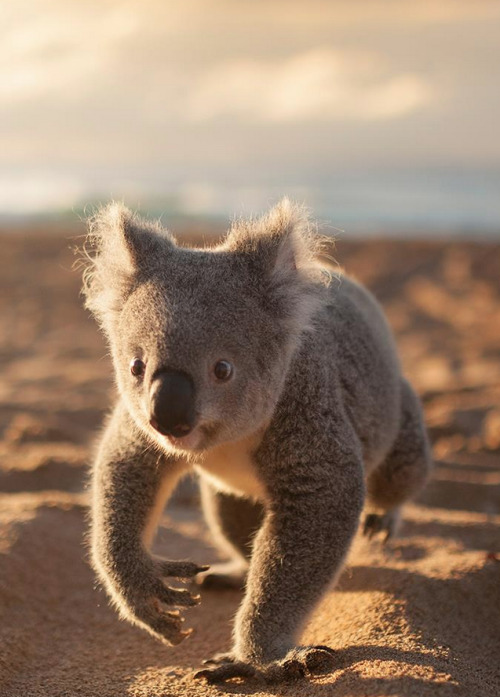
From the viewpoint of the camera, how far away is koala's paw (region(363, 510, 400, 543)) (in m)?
4.63

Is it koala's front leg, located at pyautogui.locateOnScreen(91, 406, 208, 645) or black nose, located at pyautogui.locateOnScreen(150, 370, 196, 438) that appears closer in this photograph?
black nose, located at pyautogui.locateOnScreen(150, 370, 196, 438)

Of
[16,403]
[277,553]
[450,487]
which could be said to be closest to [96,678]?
[277,553]

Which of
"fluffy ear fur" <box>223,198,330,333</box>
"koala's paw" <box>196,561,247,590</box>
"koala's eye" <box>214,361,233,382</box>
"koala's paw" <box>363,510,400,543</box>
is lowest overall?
"koala's paw" <box>196,561,247,590</box>

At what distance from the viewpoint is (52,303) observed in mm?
15602

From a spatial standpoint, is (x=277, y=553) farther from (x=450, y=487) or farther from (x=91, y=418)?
(x=91, y=418)

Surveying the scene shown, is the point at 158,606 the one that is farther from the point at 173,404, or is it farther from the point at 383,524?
the point at 383,524

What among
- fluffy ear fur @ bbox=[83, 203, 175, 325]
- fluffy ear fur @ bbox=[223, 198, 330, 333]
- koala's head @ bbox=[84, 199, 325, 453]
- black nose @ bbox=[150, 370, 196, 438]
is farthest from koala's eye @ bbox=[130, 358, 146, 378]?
fluffy ear fur @ bbox=[223, 198, 330, 333]

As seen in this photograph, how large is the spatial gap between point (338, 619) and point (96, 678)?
1.05 meters

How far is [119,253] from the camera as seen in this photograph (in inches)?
131

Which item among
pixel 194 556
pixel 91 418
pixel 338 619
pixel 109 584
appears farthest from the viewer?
pixel 91 418

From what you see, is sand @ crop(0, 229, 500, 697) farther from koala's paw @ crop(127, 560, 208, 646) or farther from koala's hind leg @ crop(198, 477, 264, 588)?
koala's paw @ crop(127, 560, 208, 646)

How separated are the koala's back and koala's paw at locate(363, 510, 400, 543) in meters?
0.58

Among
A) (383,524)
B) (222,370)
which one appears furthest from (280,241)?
(383,524)

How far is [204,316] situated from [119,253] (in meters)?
0.59
